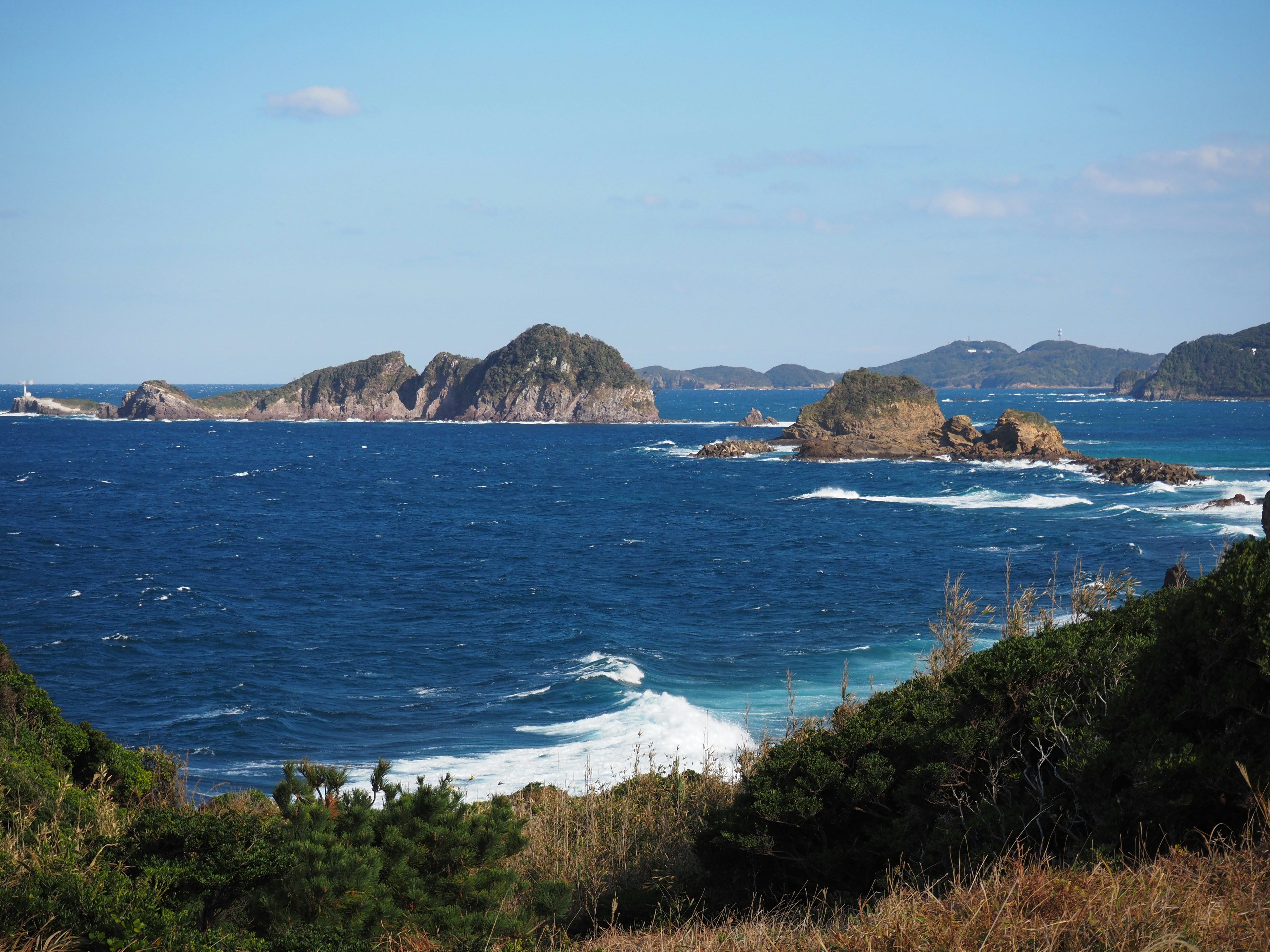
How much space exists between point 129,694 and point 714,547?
26.0 meters

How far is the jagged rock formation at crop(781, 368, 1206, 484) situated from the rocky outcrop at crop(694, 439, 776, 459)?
4607 millimetres

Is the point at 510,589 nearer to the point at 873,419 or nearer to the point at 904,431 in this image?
the point at 873,419

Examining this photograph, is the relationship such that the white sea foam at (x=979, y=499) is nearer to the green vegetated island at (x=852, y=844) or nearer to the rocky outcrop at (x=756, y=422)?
the green vegetated island at (x=852, y=844)

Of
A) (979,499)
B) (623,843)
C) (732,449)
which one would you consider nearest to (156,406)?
(732,449)

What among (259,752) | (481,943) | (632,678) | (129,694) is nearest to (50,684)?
(129,694)

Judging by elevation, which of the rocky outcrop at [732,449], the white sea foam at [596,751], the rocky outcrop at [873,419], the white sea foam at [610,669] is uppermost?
the rocky outcrop at [873,419]

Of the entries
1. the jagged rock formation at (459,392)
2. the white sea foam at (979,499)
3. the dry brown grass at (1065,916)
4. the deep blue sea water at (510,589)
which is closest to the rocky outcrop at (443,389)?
the jagged rock formation at (459,392)

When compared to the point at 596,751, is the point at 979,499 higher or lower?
higher

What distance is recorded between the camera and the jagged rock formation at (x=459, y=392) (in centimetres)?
15788

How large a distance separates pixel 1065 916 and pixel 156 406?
174 m

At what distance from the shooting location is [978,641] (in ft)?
76.0

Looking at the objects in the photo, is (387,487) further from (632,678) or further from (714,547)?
(632,678)

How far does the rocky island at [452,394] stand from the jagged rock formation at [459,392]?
6.2 inches

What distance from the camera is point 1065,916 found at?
4.28 meters
